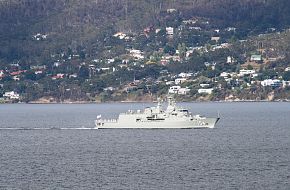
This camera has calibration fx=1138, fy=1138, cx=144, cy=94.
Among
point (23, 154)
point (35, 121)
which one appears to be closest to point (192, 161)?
point (23, 154)

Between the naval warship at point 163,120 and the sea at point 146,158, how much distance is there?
122 centimetres

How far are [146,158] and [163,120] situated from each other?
134 ft

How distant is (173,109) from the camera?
14325 centimetres

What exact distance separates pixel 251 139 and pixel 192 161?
1170 inches

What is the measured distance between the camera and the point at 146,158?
105750 millimetres

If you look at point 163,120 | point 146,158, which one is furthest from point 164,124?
point 146,158

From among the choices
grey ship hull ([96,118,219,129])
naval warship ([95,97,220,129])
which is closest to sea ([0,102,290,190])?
grey ship hull ([96,118,219,129])

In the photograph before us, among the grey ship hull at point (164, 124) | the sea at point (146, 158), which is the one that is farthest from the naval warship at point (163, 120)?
the sea at point (146, 158)

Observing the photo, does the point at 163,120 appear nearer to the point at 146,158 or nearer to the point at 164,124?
the point at 164,124

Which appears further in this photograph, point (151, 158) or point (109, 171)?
point (151, 158)

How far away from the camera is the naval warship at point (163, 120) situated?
145 m

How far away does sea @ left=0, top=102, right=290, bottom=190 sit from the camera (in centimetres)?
8719

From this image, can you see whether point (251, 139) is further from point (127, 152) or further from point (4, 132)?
point (4, 132)

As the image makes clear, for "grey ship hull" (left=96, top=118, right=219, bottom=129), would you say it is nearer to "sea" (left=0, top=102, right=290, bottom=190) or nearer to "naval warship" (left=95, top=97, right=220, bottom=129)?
"naval warship" (left=95, top=97, right=220, bottom=129)
